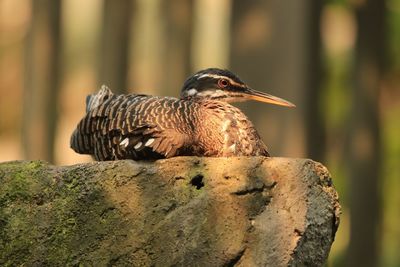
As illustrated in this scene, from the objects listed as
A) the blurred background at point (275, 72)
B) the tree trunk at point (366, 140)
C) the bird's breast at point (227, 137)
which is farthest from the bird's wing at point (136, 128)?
the tree trunk at point (366, 140)

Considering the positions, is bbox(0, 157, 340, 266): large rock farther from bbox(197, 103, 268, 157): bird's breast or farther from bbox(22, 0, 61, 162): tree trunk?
bbox(22, 0, 61, 162): tree trunk

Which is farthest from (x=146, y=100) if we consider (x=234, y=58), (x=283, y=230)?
(x=234, y=58)

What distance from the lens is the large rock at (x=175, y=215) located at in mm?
7512

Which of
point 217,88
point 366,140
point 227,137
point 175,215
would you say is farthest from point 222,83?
point 366,140

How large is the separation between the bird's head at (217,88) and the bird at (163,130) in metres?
0.03

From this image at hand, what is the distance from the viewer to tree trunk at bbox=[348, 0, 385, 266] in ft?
58.9

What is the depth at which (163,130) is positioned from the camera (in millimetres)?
8141

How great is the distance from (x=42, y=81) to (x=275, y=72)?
4.10 m

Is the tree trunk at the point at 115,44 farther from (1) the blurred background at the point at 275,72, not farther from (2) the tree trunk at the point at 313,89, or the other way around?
(2) the tree trunk at the point at 313,89

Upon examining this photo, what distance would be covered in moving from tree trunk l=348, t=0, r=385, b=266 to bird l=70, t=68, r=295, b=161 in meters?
9.17

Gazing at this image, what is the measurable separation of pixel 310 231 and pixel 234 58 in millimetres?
7806

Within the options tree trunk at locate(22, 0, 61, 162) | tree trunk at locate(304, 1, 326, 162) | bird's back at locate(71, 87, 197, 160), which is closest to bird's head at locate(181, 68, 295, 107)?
bird's back at locate(71, 87, 197, 160)

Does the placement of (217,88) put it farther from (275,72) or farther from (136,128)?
(275,72)

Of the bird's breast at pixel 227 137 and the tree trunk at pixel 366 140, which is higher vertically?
the bird's breast at pixel 227 137
